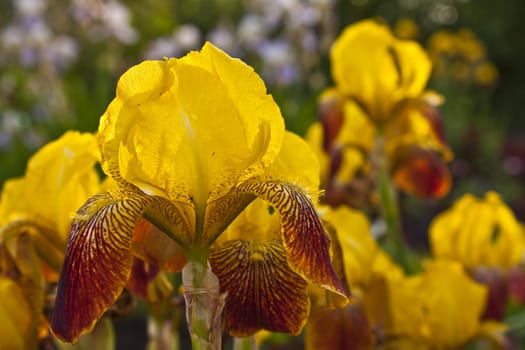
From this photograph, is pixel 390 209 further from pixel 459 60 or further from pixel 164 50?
Result: pixel 459 60

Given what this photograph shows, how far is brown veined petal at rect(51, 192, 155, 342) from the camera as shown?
40.3 inches

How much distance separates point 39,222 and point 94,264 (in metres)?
0.51

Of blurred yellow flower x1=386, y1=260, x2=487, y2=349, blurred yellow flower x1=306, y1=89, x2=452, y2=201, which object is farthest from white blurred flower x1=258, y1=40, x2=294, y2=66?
blurred yellow flower x1=386, y1=260, x2=487, y2=349

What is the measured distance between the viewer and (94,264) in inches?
41.2

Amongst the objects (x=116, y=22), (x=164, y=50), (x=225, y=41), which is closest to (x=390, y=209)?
(x=164, y=50)

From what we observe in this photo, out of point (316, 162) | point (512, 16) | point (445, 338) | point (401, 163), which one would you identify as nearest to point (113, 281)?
point (316, 162)

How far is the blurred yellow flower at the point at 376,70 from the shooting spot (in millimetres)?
2584

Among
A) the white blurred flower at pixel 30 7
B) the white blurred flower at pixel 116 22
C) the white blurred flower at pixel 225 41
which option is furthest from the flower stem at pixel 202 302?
the white blurred flower at pixel 225 41

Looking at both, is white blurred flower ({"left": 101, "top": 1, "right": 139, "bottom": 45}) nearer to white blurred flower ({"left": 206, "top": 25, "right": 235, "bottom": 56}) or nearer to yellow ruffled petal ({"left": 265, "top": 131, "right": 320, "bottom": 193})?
white blurred flower ({"left": 206, "top": 25, "right": 235, "bottom": 56})

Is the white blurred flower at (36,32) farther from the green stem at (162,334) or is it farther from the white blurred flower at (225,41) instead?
the green stem at (162,334)

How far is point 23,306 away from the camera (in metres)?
1.47

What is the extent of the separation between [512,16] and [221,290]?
46.4 ft

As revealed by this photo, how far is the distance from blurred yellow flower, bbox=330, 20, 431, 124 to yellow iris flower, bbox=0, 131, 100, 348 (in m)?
1.26

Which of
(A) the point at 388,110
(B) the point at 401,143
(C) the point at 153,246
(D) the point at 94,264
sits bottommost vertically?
(B) the point at 401,143
